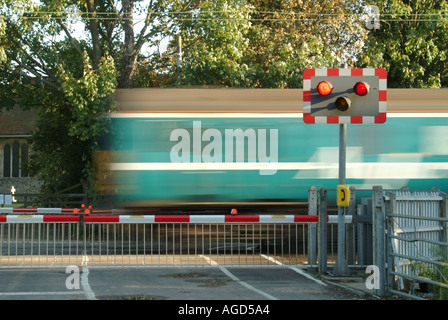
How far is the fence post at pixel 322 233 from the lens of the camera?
11867 mm

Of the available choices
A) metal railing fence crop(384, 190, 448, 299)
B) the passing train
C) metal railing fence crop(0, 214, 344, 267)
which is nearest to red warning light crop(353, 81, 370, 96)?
metal railing fence crop(384, 190, 448, 299)

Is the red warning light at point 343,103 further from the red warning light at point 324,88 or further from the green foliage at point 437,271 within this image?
the green foliage at point 437,271

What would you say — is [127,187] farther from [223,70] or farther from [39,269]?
[223,70]

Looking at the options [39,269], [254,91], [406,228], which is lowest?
[39,269]

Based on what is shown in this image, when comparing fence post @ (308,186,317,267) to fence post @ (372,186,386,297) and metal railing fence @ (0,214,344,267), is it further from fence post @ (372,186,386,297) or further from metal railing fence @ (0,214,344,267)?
fence post @ (372,186,386,297)

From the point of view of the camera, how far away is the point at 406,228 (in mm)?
10203

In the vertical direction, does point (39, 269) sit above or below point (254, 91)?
below

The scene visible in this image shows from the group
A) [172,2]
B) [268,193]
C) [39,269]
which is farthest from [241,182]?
[172,2]

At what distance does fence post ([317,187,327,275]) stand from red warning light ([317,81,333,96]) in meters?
1.63

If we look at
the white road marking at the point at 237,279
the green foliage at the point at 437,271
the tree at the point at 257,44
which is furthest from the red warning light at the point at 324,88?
the tree at the point at 257,44

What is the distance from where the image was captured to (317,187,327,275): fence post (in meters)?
11.9

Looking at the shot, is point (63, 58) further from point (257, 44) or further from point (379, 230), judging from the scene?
point (379, 230)

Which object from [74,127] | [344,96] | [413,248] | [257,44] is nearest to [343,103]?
[344,96]
